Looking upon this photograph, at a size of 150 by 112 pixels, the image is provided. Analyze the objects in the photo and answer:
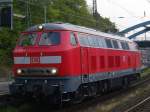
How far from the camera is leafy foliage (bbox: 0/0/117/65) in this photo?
5625cm

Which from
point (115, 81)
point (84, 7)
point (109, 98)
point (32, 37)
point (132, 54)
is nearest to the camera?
point (32, 37)

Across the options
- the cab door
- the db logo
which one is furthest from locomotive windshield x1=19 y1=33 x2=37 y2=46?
the cab door

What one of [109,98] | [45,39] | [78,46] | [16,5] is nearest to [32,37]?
[45,39]

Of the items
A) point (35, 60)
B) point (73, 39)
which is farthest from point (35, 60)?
point (73, 39)

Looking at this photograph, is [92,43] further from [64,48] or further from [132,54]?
[132,54]

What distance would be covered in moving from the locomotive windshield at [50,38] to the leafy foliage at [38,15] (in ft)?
66.8

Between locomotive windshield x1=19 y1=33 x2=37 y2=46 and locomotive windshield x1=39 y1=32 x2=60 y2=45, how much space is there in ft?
1.15

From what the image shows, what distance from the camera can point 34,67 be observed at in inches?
712

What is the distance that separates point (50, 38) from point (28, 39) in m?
0.96

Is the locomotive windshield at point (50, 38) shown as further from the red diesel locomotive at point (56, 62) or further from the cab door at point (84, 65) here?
the cab door at point (84, 65)

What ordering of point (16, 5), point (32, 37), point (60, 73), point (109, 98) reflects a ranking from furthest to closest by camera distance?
point (16, 5) → point (109, 98) → point (32, 37) → point (60, 73)

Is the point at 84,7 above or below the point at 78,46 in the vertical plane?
above

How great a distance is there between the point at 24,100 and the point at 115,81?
7713mm

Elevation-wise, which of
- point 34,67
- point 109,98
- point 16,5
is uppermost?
point 16,5
